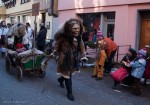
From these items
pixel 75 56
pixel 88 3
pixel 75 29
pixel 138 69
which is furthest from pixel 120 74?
pixel 88 3

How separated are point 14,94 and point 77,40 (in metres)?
2.00

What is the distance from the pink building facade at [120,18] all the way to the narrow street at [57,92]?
3.30m

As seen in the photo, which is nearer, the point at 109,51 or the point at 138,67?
the point at 138,67

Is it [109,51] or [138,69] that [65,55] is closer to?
[138,69]

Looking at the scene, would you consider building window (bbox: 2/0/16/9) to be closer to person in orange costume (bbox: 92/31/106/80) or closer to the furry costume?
person in orange costume (bbox: 92/31/106/80)

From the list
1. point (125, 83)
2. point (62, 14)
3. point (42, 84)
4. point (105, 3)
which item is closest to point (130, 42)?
point (105, 3)

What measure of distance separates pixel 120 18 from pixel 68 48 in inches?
267

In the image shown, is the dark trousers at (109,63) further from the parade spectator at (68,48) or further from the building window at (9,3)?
the building window at (9,3)

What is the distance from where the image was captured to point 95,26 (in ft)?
55.3

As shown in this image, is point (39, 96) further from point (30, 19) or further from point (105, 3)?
point (30, 19)

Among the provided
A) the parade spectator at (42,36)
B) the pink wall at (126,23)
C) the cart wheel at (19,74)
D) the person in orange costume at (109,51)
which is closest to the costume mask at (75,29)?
the cart wheel at (19,74)

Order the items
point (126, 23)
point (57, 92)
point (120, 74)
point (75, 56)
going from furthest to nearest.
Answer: point (126, 23) → point (120, 74) → point (57, 92) → point (75, 56)

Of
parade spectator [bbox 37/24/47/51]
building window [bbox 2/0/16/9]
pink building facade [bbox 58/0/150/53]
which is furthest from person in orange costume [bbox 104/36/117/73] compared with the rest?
building window [bbox 2/0/16/9]

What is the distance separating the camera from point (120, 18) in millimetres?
14609
